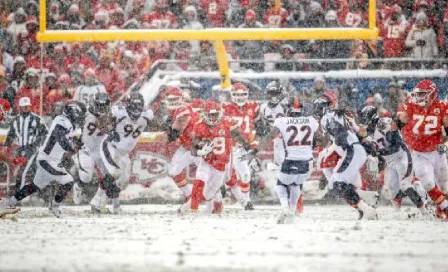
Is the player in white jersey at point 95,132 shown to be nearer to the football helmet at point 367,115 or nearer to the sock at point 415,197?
the football helmet at point 367,115

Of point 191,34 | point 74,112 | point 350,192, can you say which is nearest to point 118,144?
point 74,112

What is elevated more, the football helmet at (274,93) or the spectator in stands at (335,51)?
the spectator in stands at (335,51)

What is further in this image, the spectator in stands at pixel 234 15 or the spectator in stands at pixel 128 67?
the spectator in stands at pixel 128 67

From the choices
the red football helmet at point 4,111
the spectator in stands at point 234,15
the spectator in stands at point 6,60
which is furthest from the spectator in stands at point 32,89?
the spectator in stands at point 234,15

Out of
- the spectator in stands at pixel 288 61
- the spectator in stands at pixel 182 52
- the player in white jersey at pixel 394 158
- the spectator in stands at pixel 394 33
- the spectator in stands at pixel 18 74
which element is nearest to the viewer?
the player in white jersey at pixel 394 158

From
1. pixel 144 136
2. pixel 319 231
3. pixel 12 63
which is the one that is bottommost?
pixel 319 231

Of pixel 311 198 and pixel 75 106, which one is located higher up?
pixel 75 106

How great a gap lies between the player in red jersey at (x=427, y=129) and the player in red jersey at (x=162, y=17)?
3732 millimetres

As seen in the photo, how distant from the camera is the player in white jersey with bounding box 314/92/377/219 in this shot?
44.5 ft

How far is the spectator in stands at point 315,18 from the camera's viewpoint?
617 inches

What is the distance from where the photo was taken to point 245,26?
1567 centimetres

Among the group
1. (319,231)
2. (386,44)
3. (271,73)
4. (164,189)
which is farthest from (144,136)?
(319,231)

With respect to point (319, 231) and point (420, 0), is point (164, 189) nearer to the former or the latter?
point (420, 0)

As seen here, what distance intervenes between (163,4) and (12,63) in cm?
418
